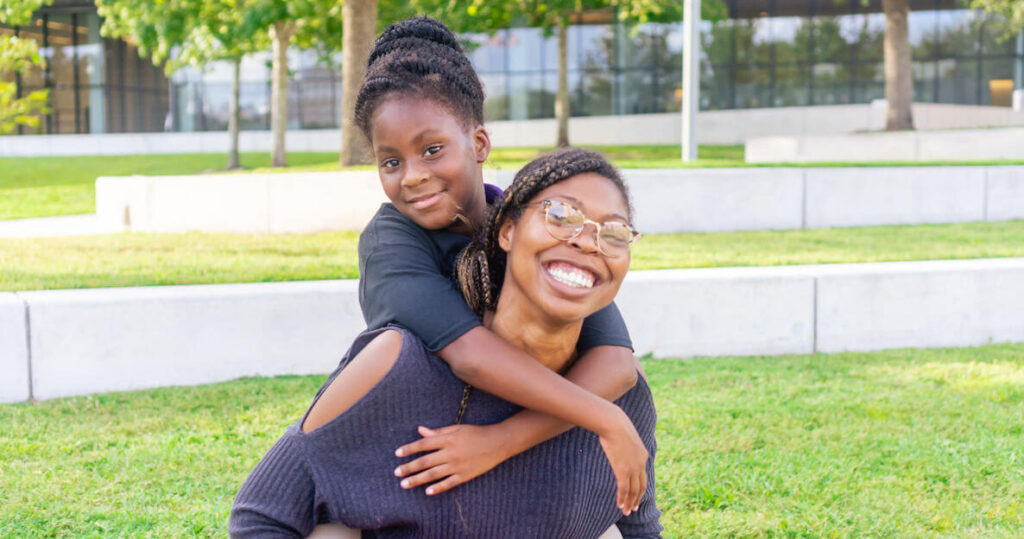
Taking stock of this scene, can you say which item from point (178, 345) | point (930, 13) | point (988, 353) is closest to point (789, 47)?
point (930, 13)

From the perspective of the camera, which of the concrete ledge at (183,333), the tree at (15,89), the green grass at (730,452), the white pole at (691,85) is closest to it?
the green grass at (730,452)

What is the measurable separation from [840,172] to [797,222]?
0.78 meters

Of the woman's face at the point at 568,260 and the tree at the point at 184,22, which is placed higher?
the tree at the point at 184,22

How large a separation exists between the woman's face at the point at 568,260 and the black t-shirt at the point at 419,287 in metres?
0.18

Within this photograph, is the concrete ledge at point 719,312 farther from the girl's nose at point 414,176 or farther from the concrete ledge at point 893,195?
the concrete ledge at point 893,195

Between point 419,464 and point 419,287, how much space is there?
1.31ft

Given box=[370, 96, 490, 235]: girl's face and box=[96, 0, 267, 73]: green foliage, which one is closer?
box=[370, 96, 490, 235]: girl's face

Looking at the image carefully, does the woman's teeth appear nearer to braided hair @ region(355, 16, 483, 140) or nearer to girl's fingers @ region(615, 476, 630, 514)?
girl's fingers @ region(615, 476, 630, 514)

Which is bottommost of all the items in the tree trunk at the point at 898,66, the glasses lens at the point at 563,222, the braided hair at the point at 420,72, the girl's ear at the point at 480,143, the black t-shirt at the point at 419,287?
the black t-shirt at the point at 419,287

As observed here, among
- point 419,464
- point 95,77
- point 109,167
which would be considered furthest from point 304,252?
point 95,77

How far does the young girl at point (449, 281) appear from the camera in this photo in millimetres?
2023

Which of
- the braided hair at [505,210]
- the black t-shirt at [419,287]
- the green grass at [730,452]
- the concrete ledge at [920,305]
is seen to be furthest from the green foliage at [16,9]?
the braided hair at [505,210]

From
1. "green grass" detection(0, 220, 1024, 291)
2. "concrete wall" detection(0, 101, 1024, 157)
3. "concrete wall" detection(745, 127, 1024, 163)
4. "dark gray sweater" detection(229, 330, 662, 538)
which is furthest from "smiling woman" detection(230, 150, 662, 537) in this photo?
"concrete wall" detection(0, 101, 1024, 157)

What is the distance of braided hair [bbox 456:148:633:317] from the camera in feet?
6.72
